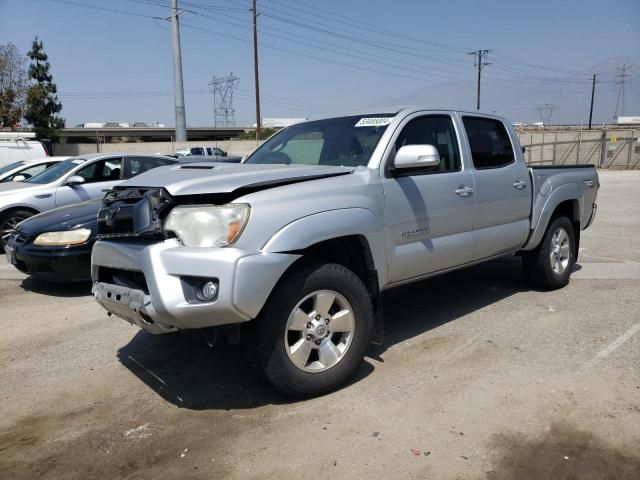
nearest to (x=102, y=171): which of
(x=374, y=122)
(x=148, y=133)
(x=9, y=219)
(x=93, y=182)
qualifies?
(x=93, y=182)

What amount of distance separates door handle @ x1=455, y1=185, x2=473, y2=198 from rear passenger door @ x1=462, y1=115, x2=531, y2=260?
0.11 m

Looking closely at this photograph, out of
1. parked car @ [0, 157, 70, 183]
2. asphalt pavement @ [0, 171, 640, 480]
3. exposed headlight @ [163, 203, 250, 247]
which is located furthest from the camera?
parked car @ [0, 157, 70, 183]

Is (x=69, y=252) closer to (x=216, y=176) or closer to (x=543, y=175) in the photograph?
(x=216, y=176)

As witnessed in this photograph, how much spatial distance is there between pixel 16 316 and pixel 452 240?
14.4ft

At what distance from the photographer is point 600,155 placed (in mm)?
35062

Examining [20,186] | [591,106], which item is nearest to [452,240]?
[20,186]

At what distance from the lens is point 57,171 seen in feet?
28.8

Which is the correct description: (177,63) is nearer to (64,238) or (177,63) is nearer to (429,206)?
(64,238)

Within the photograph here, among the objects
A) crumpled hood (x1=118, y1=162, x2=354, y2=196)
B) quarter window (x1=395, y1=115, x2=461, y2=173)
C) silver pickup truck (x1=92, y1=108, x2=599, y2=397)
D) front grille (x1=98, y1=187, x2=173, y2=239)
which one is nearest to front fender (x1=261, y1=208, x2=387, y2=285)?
silver pickup truck (x1=92, y1=108, x2=599, y2=397)

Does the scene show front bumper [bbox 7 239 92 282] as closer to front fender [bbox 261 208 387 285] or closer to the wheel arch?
the wheel arch

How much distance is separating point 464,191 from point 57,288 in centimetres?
498

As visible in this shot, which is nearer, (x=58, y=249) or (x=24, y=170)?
(x=58, y=249)

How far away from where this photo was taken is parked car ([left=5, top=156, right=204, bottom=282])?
5961 millimetres

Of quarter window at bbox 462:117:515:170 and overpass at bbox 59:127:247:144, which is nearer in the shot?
quarter window at bbox 462:117:515:170
